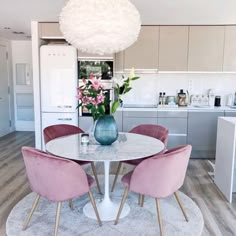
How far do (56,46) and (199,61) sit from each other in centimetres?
241

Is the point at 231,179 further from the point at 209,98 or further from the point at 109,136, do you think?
the point at 209,98

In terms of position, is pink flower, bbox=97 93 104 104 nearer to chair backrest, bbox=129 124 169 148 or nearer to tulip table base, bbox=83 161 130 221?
tulip table base, bbox=83 161 130 221

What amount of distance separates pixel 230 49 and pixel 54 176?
147 inches

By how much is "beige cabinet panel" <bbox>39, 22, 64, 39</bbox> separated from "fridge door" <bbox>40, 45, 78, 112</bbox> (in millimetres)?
228

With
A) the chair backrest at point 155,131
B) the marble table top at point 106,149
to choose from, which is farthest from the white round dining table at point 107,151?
the chair backrest at point 155,131

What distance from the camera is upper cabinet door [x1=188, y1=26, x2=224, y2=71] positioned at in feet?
14.6

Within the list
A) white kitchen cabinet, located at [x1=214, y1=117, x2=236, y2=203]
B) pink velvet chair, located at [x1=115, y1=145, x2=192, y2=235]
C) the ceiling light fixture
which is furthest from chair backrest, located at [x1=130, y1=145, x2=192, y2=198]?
the ceiling light fixture

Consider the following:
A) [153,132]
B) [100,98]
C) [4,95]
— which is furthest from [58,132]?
[4,95]

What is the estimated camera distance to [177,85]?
490 cm

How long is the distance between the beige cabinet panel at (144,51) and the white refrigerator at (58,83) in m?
0.94

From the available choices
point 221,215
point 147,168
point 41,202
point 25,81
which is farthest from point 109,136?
point 25,81

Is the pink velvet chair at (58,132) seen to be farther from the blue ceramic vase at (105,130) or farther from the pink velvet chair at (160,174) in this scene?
the pink velvet chair at (160,174)

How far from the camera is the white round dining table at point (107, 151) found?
2219 mm

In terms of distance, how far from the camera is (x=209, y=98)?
4840 millimetres
